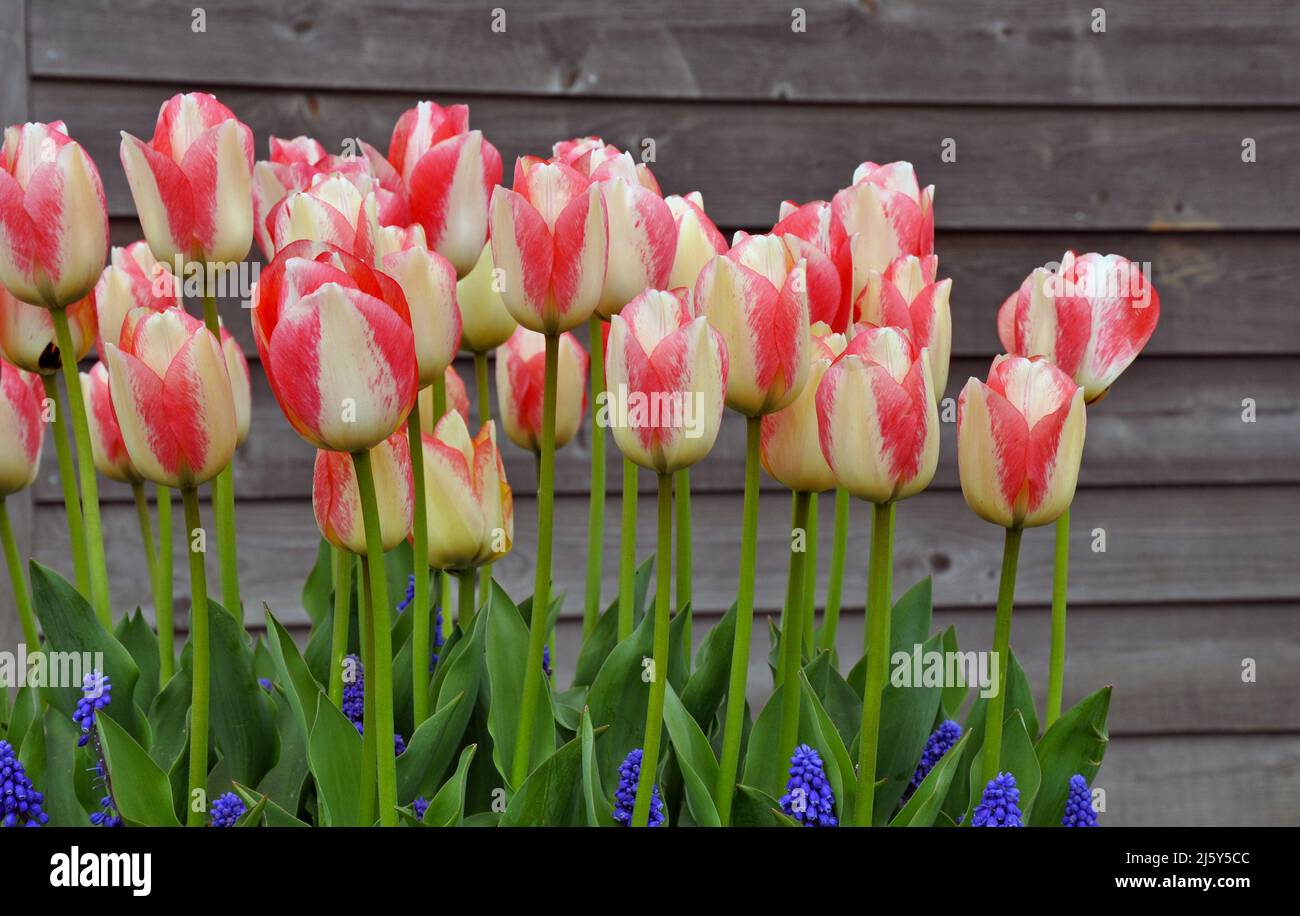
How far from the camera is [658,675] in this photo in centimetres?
56

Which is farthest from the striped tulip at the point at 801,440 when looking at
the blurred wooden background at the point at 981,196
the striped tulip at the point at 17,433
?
the blurred wooden background at the point at 981,196

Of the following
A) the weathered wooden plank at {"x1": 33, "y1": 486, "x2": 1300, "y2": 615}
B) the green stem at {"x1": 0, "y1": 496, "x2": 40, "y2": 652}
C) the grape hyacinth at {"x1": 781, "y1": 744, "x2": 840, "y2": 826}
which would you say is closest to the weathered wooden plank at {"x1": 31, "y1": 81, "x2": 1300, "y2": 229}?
the weathered wooden plank at {"x1": 33, "y1": 486, "x2": 1300, "y2": 615}

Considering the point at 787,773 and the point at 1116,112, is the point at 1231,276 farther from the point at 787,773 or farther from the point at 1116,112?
the point at 787,773

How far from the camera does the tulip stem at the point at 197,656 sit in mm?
566

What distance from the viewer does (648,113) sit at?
1899mm

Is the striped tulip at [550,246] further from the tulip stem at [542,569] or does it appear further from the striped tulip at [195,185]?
the striped tulip at [195,185]

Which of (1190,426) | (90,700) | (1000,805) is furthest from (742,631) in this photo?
(1190,426)

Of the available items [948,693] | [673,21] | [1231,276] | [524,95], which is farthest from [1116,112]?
[948,693]

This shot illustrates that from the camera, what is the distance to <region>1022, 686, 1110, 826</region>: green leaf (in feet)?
2.35

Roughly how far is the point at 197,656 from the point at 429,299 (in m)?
0.21

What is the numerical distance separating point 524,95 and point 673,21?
0.88ft

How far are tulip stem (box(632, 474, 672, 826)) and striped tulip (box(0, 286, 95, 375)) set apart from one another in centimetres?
39

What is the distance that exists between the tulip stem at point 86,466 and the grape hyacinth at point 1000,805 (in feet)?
1.75

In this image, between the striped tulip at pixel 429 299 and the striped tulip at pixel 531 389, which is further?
the striped tulip at pixel 531 389
